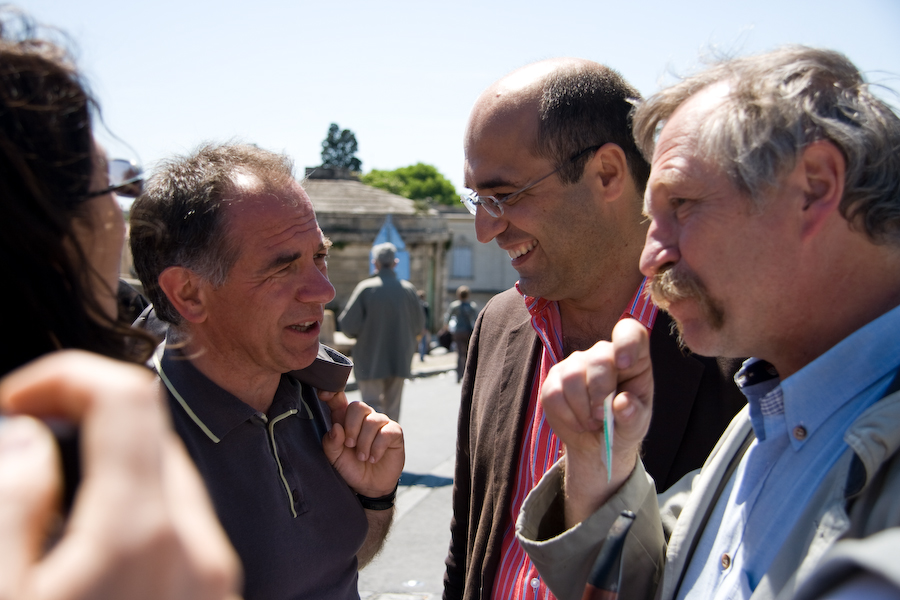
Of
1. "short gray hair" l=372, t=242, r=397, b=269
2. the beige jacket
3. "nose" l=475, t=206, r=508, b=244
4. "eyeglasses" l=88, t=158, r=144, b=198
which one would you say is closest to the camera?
the beige jacket

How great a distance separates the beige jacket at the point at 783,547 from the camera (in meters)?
0.78

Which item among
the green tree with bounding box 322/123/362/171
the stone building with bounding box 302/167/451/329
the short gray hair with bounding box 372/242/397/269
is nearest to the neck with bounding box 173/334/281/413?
the short gray hair with bounding box 372/242/397/269

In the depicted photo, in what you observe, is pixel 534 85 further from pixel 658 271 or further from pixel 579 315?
pixel 658 271

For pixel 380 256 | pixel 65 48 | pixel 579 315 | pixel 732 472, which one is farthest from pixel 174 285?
pixel 380 256

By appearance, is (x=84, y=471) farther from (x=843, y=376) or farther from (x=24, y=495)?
(x=843, y=376)

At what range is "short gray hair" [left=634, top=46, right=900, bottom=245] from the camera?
4.09 feet

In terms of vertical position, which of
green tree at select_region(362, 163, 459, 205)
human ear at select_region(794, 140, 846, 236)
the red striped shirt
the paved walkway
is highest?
human ear at select_region(794, 140, 846, 236)

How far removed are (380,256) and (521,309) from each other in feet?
17.6

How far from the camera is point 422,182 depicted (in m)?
70.4

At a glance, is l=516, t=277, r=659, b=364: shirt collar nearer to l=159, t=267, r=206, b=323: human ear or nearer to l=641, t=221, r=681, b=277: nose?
l=641, t=221, r=681, b=277: nose

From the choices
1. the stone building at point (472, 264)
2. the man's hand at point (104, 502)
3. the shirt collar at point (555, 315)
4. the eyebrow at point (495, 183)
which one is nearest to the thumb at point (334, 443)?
the shirt collar at point (555, 315)

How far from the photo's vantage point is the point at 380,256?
25.6 ft

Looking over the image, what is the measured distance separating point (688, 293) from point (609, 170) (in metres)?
1.03

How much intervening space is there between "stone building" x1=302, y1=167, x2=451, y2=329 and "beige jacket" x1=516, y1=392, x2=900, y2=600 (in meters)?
16.3
